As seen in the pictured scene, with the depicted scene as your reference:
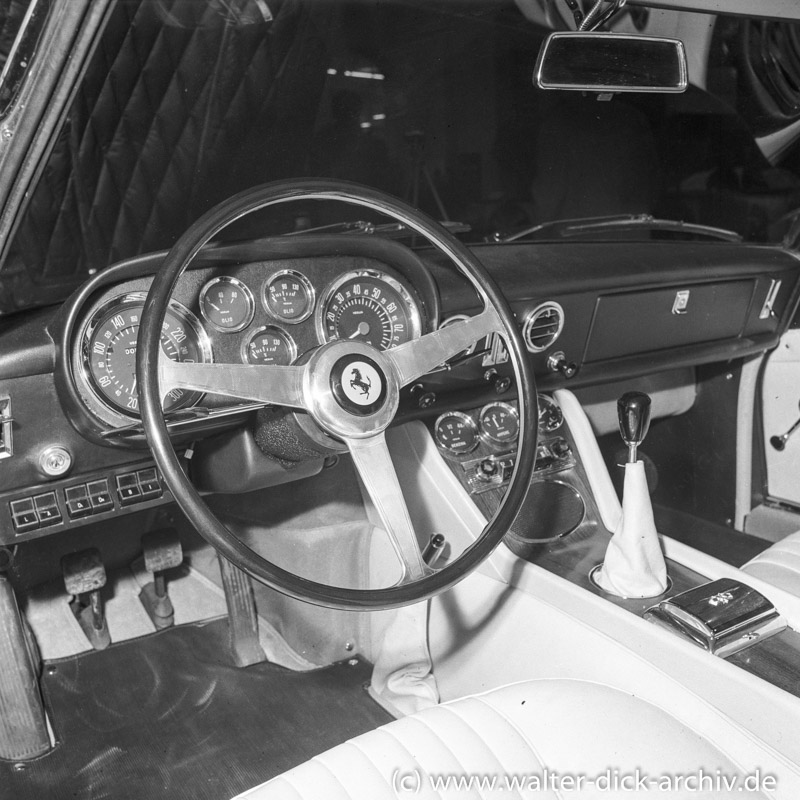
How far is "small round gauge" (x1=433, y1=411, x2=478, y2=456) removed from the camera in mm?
2176

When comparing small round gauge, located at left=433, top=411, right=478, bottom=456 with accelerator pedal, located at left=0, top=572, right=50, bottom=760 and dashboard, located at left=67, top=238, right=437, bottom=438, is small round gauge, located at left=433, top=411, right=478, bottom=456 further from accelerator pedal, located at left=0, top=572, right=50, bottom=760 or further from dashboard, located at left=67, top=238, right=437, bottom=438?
accelerator pedal, located at left=0, top=572, right=50, bottom=760

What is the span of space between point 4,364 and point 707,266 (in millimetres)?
1875

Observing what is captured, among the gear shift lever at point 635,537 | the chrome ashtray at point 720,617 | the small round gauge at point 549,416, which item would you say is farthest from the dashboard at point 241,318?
the chrome ashtray at point 720,617

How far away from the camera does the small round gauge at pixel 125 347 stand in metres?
1.60

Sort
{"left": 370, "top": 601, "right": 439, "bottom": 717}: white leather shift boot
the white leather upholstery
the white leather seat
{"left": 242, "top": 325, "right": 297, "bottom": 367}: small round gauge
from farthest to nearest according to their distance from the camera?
{"left": 370, "top": 601, "right": 439, "bottom": 717}: white leather shift boot
the white leather upholstery
{"left": 242, "top": 325, "right": 297, "bottom": 367}: small round gauge
the white leather seat

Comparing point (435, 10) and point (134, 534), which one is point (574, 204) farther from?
point (134, 534)

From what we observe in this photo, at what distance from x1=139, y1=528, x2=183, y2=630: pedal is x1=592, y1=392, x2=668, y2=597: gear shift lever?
4.21ft

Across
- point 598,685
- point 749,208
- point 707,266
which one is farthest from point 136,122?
point 749,208

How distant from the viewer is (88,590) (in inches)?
92.2

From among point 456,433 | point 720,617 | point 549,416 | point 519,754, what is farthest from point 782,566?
point 519,754

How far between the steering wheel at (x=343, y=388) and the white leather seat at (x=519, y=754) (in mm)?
205

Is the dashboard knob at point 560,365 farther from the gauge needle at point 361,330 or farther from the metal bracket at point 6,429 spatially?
the metal bracket at point 6,429

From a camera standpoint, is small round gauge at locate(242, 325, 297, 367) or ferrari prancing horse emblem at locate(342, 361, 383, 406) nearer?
ferrari prancing horse emblem at locate(342, 361, 383, 406)

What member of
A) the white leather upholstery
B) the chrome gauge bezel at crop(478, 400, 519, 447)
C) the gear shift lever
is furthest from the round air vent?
the white leather upholstery
